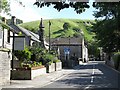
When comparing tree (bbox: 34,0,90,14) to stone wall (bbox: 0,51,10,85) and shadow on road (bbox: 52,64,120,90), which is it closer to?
shadow on road (bbox: 52,64,120,90)

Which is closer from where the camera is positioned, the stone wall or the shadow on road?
the stone wall

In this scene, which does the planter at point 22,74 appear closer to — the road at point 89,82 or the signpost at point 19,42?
the signpost at point 19,42

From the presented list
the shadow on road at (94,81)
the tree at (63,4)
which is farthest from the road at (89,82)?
the tree at (63,4)

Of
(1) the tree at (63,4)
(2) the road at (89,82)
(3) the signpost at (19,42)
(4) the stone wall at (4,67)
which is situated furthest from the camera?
(3) the signpost at (19,42)

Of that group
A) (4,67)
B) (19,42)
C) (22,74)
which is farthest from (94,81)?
(4,67)

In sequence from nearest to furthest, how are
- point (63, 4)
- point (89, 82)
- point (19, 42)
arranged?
point (63, 4), point (89, 82), point (19, 42)

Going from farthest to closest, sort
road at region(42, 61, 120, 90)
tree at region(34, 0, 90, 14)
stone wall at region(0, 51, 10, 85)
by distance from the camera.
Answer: road at region(42, 61, 120, 90)
stone wall at region(0, 51, 10, 85)
tree at region(34, 0, 90, 14)

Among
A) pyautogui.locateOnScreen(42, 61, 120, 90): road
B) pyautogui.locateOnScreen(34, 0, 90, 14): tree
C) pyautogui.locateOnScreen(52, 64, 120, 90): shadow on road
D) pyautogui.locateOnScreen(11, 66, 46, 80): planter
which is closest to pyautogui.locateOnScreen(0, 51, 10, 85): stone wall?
pyautogui.locateOnScreen(42, 61, 120, 90): road

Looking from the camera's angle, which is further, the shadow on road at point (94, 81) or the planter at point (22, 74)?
the planter at point (22, 74)

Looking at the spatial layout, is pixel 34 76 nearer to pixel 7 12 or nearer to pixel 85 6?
pixel 7 12

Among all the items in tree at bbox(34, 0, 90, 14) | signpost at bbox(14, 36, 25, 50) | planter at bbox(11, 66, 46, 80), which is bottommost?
planter at bbox(11, 66, 46, 80)

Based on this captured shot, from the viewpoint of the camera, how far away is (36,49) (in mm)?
44469

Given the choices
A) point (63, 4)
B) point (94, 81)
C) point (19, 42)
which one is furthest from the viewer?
point (19, 42)

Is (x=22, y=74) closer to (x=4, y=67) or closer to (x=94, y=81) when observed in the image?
(x=94, y=81)
